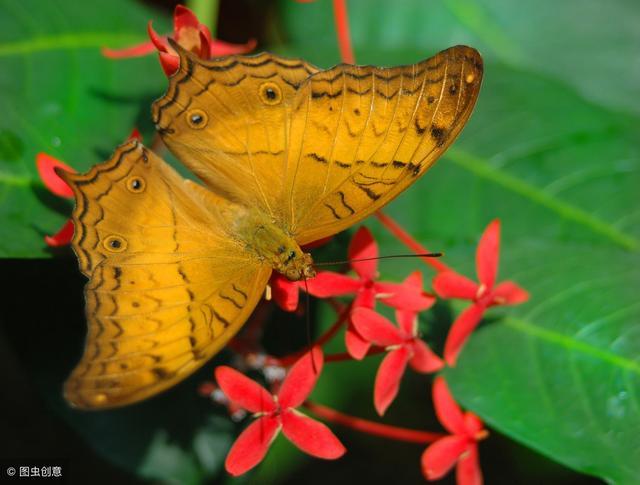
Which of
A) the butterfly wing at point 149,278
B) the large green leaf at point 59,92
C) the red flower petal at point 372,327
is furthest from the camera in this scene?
the large green leaf at point 59,92

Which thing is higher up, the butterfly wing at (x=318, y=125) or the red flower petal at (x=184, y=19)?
the red flower petal at (x=184, y=19)

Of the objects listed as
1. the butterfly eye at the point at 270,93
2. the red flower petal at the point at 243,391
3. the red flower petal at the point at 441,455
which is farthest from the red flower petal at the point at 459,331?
the butterfly eye at the point at 270,93

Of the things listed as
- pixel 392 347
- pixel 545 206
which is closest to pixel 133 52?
pixel 392 347

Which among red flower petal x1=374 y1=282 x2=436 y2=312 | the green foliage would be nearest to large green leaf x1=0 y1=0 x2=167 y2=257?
the green foliage

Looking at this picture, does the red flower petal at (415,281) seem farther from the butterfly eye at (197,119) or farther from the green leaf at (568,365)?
the butterfly eye at (197,119)

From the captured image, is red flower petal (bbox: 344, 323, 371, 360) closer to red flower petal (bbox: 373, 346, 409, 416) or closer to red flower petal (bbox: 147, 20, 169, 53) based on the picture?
red flower petal (bbox: 373, 346, 409, 416)

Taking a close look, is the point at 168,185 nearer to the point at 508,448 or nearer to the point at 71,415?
the point at 71,415

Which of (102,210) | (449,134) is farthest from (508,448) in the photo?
(102,210)
